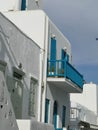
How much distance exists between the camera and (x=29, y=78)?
1858 cm

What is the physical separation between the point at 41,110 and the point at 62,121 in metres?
4.21

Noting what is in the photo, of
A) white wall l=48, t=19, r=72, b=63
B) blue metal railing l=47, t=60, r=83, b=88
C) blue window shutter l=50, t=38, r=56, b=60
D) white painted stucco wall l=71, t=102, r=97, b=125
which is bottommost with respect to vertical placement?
white painted stucco wall l=71, t=102, r=97, b=125

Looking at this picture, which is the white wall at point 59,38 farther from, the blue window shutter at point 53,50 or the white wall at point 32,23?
the white wall at point 32,23

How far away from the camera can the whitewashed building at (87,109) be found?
3292 cm

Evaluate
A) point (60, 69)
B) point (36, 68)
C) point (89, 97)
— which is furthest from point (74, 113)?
point (36, 68)

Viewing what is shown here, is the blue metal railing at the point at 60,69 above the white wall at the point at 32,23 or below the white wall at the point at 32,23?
below

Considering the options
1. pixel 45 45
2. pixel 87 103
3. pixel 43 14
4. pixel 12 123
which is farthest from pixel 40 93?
pixel 87 103

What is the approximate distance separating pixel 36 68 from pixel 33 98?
1.50m

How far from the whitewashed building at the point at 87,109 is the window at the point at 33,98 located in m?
11.6

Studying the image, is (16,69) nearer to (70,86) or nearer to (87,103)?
(70,86)

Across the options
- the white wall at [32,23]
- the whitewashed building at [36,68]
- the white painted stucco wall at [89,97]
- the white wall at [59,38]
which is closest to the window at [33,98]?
the whitewashed building at [36,68]

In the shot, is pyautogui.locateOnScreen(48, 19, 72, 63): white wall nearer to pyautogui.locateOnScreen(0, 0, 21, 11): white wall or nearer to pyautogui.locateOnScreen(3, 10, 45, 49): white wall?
pyautogui.locateOnScreen(3, 10, 45, 49): white wall

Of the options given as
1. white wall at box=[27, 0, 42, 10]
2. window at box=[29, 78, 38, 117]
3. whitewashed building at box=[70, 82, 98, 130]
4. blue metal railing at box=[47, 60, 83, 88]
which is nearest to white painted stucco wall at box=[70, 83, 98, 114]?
whitewashed building at box=[70, 82, 98, 130]

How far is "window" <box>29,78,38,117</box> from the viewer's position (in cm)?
1891
